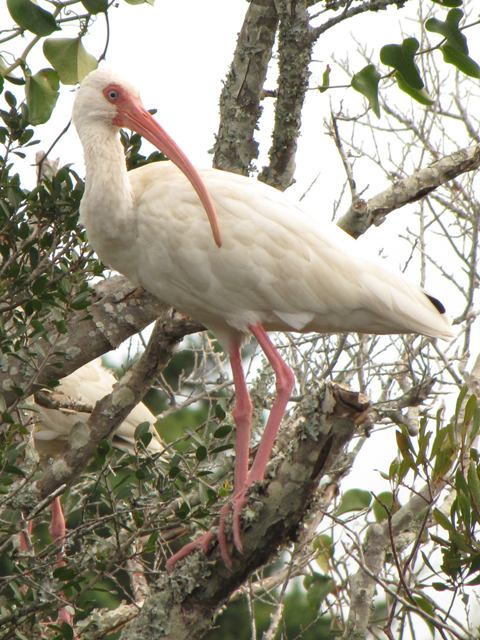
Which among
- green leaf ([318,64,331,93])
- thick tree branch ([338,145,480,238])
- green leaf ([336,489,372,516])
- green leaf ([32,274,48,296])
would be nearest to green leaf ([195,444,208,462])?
green leaf ([32,274,48,296])

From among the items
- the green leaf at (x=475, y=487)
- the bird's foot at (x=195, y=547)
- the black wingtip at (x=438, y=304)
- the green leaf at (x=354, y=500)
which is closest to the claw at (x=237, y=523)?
the bird's foot at (x=195, y=547)

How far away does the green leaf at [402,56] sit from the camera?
3.24m

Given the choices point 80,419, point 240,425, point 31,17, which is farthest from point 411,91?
point 80,419

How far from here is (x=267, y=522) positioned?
12.9 ft

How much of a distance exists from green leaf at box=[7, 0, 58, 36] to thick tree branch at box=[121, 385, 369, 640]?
4.93ft

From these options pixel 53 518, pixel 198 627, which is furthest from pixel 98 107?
pixel 53 518

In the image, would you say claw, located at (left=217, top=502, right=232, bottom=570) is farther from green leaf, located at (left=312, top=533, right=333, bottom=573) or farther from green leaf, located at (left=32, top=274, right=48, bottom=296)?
green leaf, located at (left=312, top=533, right=333, bottom=573)

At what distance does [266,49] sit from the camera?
16.5ft

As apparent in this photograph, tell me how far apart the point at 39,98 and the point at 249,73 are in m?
1.46

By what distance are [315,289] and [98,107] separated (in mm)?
1354

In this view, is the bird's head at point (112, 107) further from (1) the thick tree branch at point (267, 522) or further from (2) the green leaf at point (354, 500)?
(2) the green leaf at point (354, 500)

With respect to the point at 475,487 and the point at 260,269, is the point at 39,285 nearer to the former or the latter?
the point at 260,269

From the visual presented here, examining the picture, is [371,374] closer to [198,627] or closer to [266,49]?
[266,49]

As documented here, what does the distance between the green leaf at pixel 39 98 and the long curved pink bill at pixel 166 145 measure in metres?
0.96
